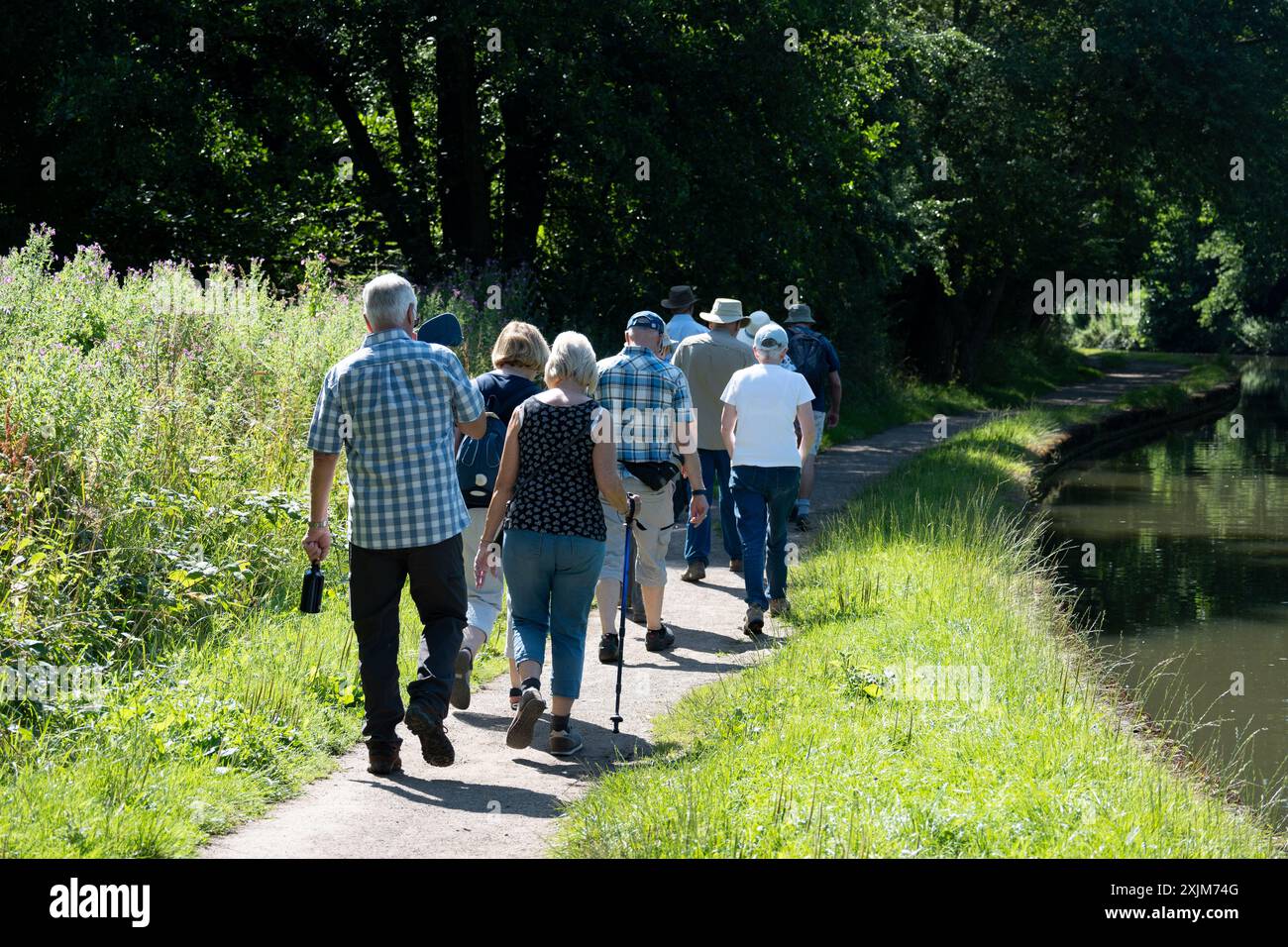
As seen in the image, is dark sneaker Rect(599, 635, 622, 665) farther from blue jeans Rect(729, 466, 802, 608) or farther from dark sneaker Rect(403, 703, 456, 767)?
dark sneaker Rect(403, 703, 456, 767)

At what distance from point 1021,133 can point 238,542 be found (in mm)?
26575

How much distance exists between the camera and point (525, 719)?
262 inches

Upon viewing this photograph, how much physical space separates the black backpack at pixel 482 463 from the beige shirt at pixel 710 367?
135 inches

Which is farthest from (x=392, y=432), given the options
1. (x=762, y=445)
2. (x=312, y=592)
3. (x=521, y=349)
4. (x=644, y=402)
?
(x=762, y=445)

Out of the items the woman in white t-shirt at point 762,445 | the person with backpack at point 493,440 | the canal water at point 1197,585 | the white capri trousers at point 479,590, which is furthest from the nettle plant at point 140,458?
the canal water at point 1197,585

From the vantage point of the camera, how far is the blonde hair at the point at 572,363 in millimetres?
6746

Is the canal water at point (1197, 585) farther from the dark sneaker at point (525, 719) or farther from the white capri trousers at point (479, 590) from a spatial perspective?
the white capri trousers at point (479, 590)

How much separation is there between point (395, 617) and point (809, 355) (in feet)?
22.1

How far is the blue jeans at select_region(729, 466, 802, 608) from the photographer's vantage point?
30.6ft

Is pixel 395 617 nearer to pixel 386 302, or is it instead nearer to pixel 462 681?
pixel 462 681

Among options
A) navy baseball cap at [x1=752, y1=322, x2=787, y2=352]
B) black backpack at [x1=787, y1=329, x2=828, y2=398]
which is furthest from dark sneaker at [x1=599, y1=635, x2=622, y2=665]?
black backpack at [x1=787, y1=329, x2=828, y2=398]

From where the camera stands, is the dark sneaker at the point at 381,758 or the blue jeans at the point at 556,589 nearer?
the dark sneaker at the point at 381,758

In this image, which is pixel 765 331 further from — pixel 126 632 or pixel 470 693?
pixel 126 632
